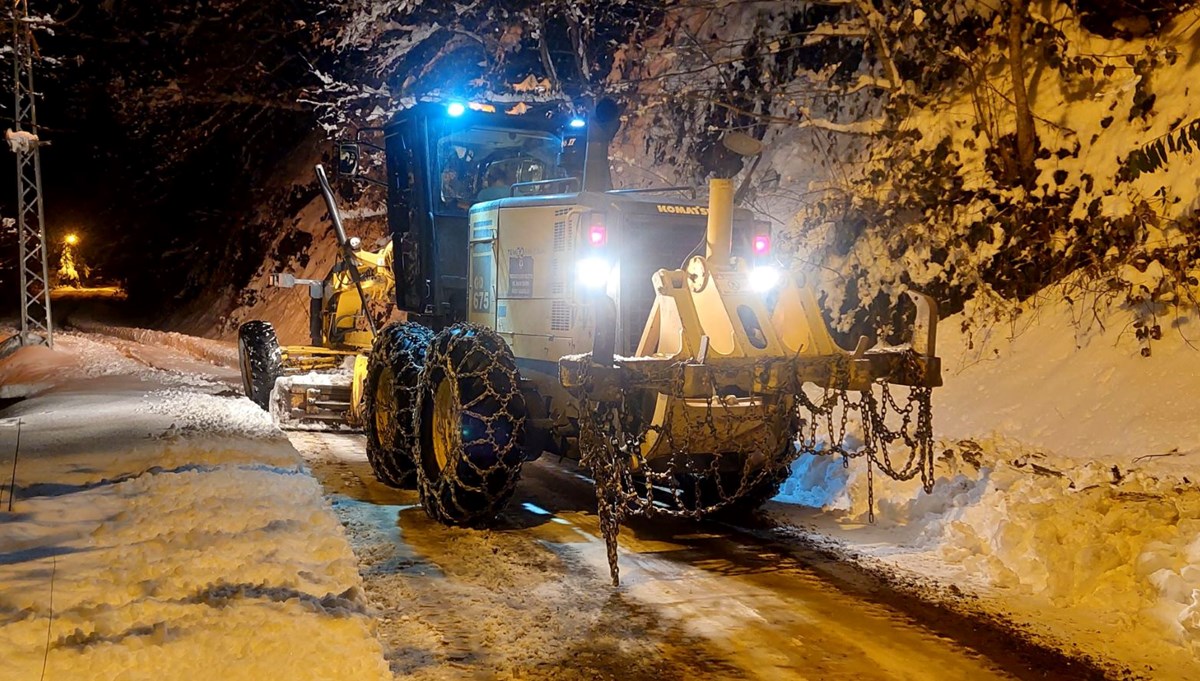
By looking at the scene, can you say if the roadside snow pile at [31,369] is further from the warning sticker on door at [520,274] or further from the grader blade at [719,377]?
the grader blade at [719,377]

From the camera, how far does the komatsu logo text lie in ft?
22.7

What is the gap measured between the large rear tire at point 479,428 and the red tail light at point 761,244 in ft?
6.82

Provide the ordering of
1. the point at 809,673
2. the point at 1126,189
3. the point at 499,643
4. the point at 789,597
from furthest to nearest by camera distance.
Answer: the point at 1126,189, the point at 789,597, the point at 499,643, the point at 809,673

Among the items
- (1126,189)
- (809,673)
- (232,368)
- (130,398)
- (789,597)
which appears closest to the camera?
(809,673)

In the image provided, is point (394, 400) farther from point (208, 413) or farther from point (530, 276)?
point (208, 413)

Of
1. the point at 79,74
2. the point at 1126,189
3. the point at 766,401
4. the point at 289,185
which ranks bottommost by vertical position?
the point at 766,401

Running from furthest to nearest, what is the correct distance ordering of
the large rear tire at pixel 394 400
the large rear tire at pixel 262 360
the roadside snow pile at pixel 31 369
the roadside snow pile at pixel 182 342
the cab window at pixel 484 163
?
the roadside snow pile at pixel 182 342, the roadside snow pile at pixel 31 369, the large rear tire at pixel 262 360, the cab window at pixel 484 163, the large rear tire at pixel 394 400

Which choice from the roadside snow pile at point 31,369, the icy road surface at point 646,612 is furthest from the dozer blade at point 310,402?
the roadside snow pile at point 31,369

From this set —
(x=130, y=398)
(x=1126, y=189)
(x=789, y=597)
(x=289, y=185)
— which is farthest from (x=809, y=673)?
(x=289, y=185)

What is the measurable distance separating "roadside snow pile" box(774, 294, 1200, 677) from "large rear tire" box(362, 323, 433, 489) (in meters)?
3.19

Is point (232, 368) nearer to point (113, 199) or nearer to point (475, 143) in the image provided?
point (475, 143)

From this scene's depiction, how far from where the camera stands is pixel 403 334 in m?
8.33

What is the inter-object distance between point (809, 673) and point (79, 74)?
33.3 meters

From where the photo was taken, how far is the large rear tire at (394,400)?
7.99 meters
